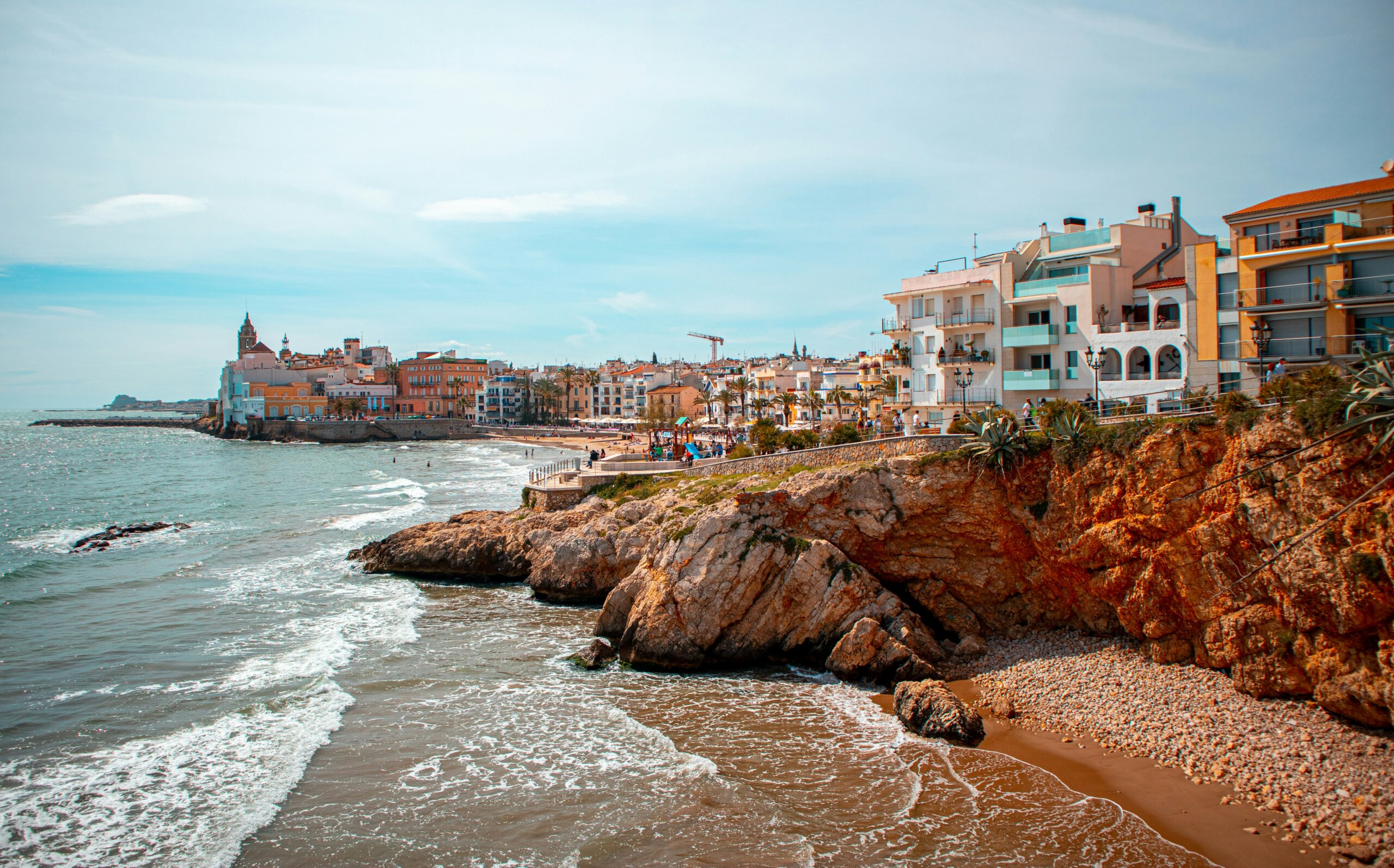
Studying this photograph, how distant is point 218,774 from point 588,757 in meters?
7.69

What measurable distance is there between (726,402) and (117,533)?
5544 centimetres

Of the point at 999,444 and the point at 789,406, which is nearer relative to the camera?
the point at 999,444

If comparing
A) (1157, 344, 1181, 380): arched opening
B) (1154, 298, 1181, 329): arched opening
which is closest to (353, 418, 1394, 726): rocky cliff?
(1157, 344, 1181, 380): arched opening

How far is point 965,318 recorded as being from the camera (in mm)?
37188

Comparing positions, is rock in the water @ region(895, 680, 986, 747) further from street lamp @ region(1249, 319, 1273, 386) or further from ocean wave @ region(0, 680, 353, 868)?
street lamp @ region(1249, 319, 1273, 386)

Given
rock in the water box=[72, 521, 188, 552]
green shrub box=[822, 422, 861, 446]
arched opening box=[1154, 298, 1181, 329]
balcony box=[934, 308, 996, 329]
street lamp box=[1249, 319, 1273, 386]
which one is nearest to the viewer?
street lamp box=[1249, 319, 1273, 386]

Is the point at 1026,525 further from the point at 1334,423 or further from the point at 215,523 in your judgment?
the point at 215,523

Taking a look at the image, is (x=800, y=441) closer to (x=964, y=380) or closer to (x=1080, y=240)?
(x=964, y=380)

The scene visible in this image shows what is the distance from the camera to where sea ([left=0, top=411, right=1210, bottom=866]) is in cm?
1424

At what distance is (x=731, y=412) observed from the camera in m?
97.2

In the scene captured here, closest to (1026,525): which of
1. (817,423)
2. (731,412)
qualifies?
(817,423)

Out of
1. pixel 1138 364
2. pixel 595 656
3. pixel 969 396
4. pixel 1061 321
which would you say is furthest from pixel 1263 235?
pixel 595 656

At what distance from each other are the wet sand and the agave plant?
7.57m

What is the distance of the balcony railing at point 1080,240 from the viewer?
1345 inches
